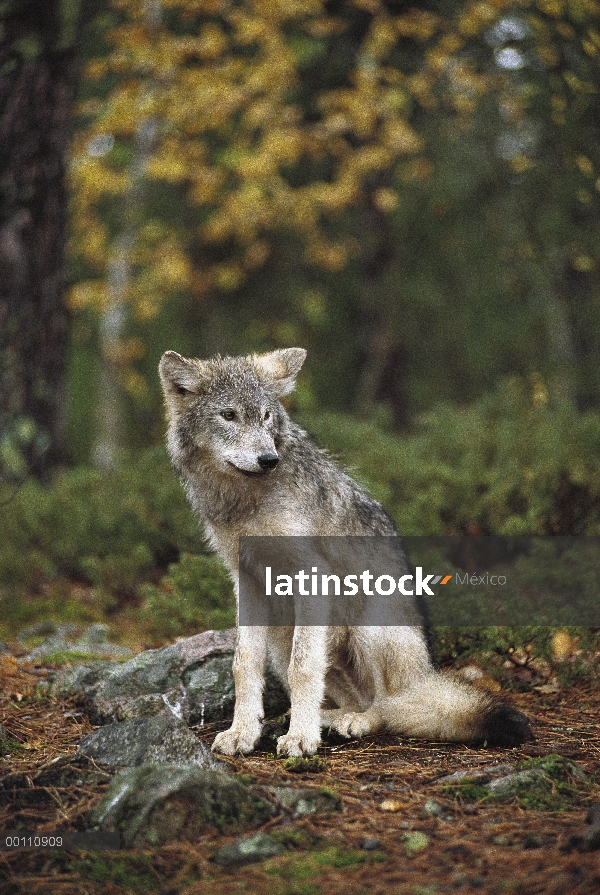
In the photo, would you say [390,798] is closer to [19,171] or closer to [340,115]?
[19,171]

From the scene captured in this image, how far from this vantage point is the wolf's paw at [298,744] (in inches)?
185

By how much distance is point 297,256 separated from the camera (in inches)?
886

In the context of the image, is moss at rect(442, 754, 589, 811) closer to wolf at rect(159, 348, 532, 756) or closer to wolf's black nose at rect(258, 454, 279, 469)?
wolf at rect(159, 348, 532, 756)

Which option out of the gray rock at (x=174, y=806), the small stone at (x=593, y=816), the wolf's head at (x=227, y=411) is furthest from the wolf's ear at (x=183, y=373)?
the small stone at (x=593, y=816)

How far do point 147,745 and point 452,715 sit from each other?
1.67 metres

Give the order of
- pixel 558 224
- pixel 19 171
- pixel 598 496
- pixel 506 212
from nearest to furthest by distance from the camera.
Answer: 1. pixel 598 496
2. pixel 19 171
3. pixel 558 224
4. pixel 506 212

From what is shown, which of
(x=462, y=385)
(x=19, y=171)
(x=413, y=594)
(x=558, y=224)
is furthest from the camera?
(x=462, y=385)

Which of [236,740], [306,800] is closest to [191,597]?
[236,740]

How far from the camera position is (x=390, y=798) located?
3939 mm

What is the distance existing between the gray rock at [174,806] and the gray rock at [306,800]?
0.40ft

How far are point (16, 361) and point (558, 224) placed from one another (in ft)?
23.8

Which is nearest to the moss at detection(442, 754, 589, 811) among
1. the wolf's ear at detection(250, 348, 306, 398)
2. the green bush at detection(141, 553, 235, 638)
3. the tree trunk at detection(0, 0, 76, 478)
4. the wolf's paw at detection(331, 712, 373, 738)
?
the wolf's paw at detection(331, 712, 373, 738)

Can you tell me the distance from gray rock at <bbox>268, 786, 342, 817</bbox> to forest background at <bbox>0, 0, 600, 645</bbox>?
2902 mm

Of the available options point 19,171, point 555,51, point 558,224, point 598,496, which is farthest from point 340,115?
point 598,496
